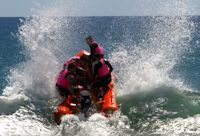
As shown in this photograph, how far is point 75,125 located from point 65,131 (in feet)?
0.89

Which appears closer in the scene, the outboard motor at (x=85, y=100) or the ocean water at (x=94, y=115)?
the ocean water at (x=94, y=115)

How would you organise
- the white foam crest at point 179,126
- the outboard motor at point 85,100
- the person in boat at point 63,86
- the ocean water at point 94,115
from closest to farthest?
the white foam crest at point 179,126 < the ocean water at point 94,115 < the outboard motor at point 85,100 < the person in boat at point 63,86

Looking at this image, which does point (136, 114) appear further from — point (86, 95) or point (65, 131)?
point (65, 131)

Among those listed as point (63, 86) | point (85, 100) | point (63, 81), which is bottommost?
point (85, 100)

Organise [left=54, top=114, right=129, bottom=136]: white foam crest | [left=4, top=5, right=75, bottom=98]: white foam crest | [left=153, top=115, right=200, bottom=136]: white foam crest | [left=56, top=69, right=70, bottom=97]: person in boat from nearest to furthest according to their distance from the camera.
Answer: [left=54, top=114, right=129, bottom=136]: white foam crest < [left=153, top=115, right=200, bottom=136]: white foam crest < [left=56, top=69, right=70, bottom=97]: person in boat < [left=4, top=5, right=75, bottom=98]: white foam crest

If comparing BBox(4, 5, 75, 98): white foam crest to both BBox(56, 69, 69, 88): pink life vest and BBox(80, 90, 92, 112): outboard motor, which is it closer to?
BBox(56, 69, 69, 88): pink life vest

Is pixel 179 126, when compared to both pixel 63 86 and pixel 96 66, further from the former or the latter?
pixel 63 86

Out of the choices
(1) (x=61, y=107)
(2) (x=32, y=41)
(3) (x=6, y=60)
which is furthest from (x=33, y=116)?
(3) (x=6, y=60)

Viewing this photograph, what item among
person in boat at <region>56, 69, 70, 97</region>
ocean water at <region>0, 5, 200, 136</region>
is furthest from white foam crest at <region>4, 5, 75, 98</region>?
person in boat at <region>56, 69, 70, 97</region>

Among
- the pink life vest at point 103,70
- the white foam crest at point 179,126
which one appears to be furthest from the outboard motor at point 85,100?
the white foam crest at point 179,126

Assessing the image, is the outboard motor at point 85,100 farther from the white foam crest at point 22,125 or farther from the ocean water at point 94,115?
the white foam crest at point 22,125

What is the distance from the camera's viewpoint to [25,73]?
14.3 m

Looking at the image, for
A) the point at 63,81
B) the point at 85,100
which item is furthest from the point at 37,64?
the point at 85,100

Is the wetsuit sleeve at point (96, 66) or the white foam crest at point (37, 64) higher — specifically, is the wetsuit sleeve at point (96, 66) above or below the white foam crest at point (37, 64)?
below
